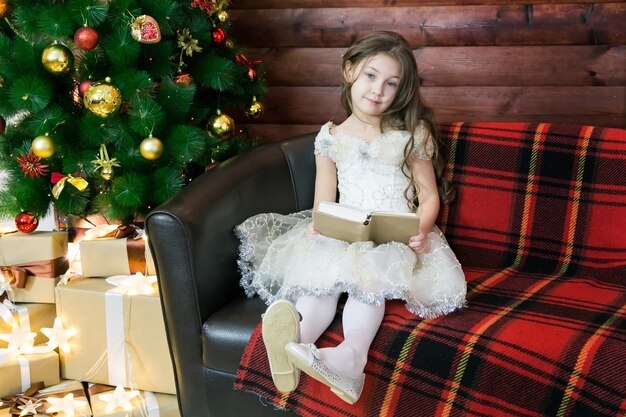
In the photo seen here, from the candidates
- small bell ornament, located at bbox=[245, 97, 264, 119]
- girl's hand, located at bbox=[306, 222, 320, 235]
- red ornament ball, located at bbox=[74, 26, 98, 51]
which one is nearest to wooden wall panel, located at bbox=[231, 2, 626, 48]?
small bell ornament, located at bbox=[245, 97, 264, 119]

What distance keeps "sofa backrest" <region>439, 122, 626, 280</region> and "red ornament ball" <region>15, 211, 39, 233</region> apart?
1.23m

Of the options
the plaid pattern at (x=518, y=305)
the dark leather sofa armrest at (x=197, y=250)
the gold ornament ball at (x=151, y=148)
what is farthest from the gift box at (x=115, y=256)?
the plaid pattern at (x=518, y=305)

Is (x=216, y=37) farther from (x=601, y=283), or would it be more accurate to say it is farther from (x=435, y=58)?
(x=601, y=283)

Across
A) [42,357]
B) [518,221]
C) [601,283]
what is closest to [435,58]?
[518,221]

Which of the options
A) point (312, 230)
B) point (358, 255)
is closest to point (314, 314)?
point (358, 255)

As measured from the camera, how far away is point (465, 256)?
6.71 ft

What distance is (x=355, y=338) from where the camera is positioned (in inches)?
59.1

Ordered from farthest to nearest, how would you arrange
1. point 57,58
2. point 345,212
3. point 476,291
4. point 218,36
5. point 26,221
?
point 218,36, point 26,221, point 57,58, point 476,291, point 345,212

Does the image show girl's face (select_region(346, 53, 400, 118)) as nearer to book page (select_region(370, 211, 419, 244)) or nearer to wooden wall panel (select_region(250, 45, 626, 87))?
book page (select_region(370, 211, 419, 244))

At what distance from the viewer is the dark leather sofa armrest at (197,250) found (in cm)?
165

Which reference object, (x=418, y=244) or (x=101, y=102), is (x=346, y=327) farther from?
(x=101, y=102)

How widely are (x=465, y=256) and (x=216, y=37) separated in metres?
1.06

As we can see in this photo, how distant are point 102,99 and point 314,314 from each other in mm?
840

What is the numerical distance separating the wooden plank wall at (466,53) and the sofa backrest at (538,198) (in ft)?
1.35
